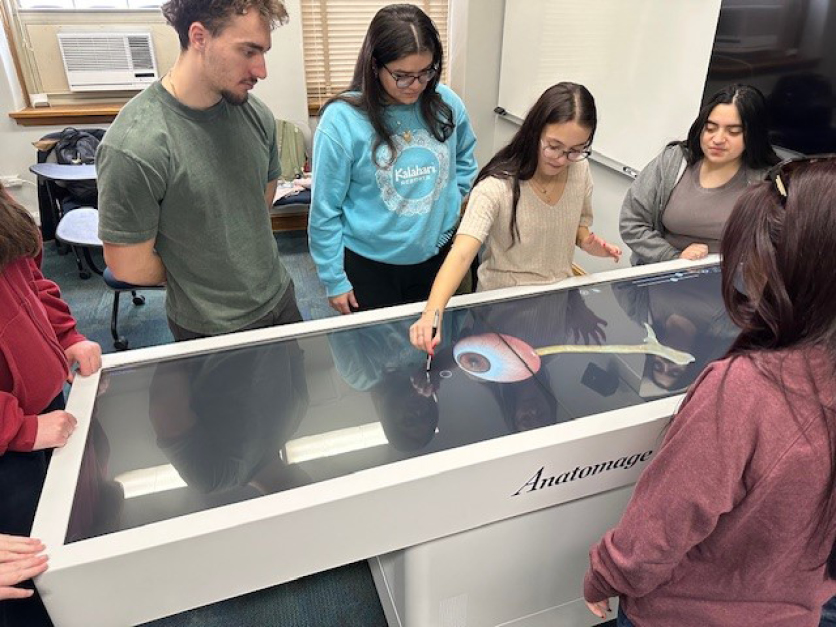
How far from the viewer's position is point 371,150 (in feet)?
4.99

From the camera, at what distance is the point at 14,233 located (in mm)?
957

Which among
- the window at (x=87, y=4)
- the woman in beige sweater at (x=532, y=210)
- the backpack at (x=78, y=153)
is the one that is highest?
the window at (x=87, y=4)

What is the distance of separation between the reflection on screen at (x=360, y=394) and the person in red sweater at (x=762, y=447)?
317 mm

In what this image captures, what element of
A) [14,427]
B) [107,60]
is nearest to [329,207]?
[14,427]

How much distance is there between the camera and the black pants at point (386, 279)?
1713 millimetres

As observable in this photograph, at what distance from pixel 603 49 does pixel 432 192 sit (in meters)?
1.51

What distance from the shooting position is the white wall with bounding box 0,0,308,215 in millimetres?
3707

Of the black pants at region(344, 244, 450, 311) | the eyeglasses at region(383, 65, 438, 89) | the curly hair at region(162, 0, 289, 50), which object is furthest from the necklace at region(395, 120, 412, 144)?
the curly hair at region(162, 0, 289, 50)

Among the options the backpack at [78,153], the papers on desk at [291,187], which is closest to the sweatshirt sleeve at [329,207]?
the papers on desk at [291,187]

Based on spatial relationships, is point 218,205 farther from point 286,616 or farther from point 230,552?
point 286,616

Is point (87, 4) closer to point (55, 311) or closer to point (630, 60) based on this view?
point (630, 60)

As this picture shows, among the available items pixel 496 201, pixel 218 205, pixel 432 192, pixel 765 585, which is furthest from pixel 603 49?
pixel 765 585

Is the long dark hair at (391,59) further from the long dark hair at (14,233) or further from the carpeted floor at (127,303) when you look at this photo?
the carpeted floor at (127,303)

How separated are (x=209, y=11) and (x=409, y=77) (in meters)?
0.50
